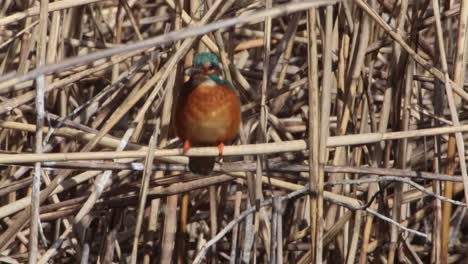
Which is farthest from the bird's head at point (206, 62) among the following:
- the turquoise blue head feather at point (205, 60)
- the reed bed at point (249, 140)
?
the reed bed at point (249, 140)

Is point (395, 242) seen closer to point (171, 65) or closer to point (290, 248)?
point (290, 248)

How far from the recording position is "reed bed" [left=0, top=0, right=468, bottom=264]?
2.81 meters

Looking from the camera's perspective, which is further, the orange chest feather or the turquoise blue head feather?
the orange chest feather

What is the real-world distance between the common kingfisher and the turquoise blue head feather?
0.23 ft

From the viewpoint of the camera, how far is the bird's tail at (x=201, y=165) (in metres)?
3.16

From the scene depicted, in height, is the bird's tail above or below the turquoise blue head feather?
below

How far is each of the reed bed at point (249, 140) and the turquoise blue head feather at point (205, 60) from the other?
0.10 meters

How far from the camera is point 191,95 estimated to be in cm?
334

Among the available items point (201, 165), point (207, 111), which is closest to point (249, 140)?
point (207, 111)

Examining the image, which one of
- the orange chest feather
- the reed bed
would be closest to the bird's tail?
the reed bed

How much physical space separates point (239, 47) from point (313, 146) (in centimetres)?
152

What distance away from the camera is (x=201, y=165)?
3170 mm

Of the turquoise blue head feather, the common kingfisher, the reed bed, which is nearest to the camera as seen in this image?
the reed bed

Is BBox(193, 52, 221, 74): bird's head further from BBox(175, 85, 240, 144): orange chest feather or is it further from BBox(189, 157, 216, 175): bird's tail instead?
BBox(189, 157, 216, 175): bird's tail
